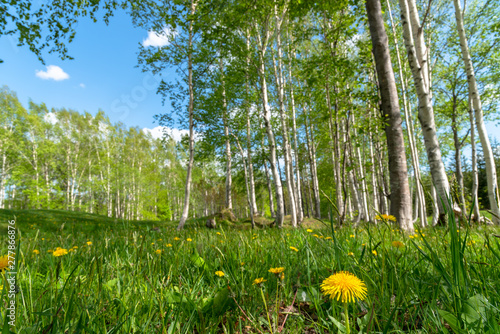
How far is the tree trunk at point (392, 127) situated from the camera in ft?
14.5

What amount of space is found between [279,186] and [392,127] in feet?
16.8

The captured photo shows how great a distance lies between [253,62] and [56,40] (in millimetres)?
6904

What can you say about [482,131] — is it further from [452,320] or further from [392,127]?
[452,320]

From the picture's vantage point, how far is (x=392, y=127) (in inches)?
183

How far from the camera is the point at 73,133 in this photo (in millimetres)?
28344

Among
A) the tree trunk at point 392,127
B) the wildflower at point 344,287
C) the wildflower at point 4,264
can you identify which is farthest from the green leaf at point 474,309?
the tree trunk at point 392,127

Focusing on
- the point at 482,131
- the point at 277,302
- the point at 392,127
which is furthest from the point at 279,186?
the point at 277,302

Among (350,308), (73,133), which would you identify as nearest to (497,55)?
(350,308)

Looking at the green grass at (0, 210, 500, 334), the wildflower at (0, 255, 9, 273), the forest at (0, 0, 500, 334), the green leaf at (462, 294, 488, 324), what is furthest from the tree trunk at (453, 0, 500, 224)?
the wildflower at (0, 255, 9, 273)

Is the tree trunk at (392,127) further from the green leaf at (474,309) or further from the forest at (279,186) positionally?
the green leaf at (474,309)

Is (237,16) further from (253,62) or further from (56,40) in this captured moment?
(56,40)

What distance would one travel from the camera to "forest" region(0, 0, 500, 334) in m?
0.99

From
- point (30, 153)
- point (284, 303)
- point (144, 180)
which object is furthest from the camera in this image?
point (144, 180)

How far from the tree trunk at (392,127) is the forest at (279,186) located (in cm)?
3
